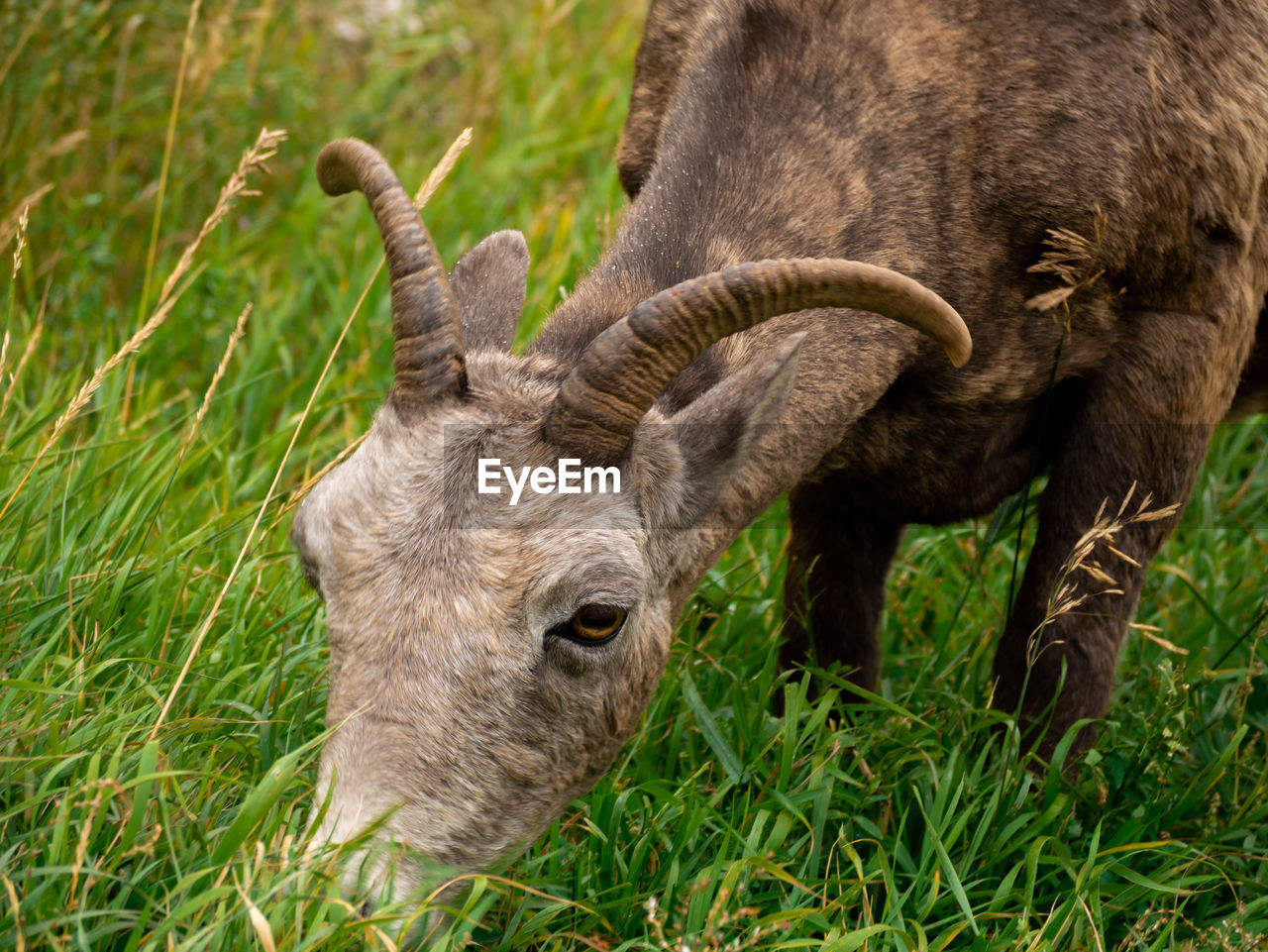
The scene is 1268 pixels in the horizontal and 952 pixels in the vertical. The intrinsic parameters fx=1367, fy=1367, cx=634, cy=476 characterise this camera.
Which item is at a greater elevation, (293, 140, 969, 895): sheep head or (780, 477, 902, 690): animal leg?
(293, 140, 969, 895): sheep head

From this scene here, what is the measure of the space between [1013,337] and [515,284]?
1509mm

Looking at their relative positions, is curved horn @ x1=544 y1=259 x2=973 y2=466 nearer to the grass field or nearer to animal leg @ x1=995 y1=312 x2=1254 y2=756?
the grass field

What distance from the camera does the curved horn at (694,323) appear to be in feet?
10.4

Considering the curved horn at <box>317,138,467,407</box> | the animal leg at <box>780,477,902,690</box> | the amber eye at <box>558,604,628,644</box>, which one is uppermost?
the curved horn at <box>317,138,467,407</box>

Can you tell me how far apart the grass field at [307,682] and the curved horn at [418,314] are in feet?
2.80

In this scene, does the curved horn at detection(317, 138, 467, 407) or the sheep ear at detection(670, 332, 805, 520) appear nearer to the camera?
the curved horn at detection(317, 138, 467, 407)

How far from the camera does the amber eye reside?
127 inches

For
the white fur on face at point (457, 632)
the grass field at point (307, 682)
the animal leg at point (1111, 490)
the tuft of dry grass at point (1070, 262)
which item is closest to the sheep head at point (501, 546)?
the white fur on face at point (457, 632)

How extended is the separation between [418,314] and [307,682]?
4.47 ft

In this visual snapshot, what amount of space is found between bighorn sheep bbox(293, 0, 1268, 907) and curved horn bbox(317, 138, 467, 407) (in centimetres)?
1

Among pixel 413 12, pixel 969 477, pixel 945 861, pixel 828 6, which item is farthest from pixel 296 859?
pixel 413 12

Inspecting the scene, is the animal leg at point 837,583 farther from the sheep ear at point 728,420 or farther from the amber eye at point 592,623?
the amber eye at point 592,623

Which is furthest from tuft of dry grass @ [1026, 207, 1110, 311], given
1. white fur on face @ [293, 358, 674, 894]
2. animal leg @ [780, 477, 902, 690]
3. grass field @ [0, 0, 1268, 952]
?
white fur on face @ [293, 358, 674, 894]

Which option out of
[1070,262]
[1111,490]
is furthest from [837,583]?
[1070,262]
